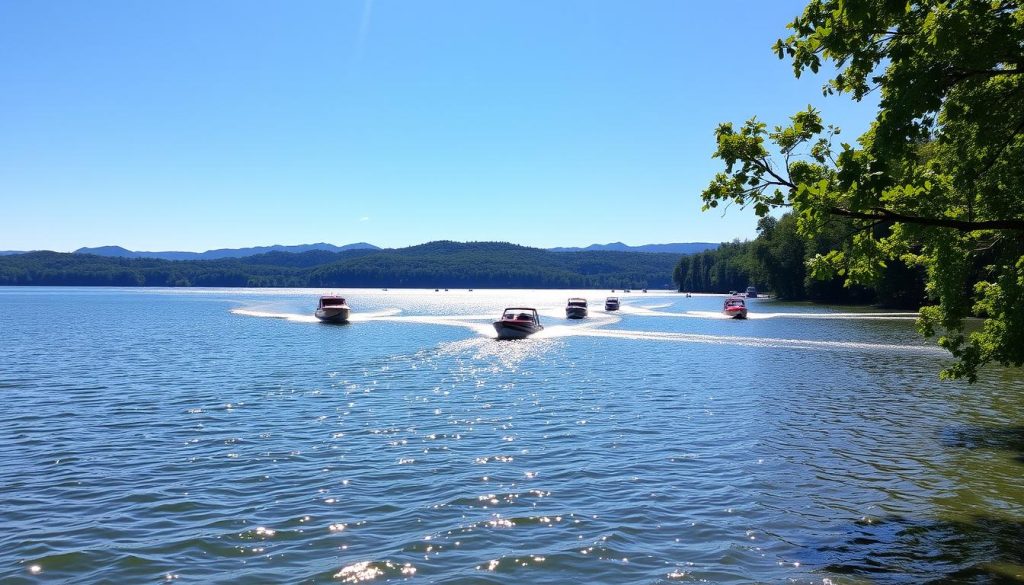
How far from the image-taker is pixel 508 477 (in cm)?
1562

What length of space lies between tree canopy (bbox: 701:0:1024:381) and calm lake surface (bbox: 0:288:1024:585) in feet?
16.0

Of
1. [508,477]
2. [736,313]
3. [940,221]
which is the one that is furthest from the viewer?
[736,313]

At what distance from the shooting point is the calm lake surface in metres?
10.8

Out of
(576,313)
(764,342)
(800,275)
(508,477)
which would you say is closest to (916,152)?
(508,477)

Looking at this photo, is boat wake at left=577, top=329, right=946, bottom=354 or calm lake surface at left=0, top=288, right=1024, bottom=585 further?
boat wake at left=577, top=329, right=946, bottom=354

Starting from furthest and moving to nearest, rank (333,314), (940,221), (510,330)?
(333,314)
(510,330)
(940,221)

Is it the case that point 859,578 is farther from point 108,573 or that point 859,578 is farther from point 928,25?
point 108,573

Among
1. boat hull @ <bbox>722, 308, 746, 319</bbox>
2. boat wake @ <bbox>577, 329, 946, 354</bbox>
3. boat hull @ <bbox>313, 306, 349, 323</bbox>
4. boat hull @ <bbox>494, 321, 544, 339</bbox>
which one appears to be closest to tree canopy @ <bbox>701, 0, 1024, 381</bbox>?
boat wake @ <bbox>577, 329, 946, 354</bbox>

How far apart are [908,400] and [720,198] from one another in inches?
771

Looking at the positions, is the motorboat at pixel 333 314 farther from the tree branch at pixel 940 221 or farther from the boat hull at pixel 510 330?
the tree branch at pixel 940 221

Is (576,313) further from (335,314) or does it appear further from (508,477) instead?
(508,477)

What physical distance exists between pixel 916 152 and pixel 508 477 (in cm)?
1057

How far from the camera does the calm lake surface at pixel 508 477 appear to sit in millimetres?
10766

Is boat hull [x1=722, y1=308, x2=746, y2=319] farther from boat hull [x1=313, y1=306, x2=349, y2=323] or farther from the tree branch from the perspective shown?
the tree branch
